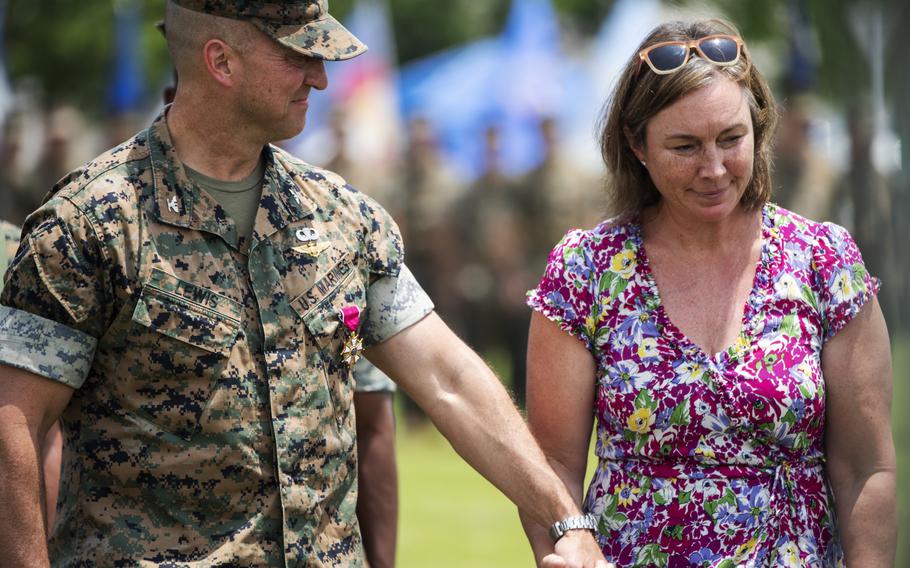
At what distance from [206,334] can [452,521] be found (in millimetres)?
6899

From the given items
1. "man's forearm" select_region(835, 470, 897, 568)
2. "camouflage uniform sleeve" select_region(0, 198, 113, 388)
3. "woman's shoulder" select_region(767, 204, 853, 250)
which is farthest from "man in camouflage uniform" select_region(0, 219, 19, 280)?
"man's forearm" select_region(835, 470, 897, 568)

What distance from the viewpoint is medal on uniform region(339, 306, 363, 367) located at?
13.3ft

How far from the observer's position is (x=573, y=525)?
4094 millimetres

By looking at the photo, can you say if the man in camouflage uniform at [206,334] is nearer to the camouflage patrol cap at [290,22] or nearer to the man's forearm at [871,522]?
the camouflage patrol cap at [290,22]

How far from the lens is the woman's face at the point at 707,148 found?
4027 mm

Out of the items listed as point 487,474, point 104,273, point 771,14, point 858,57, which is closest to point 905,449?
point 487,474

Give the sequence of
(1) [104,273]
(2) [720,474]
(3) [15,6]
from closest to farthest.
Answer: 1. (1) [104,273]
2. (2) [720,474]
3. (3) [15,6]

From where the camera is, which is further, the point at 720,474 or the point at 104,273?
the point at 720,474

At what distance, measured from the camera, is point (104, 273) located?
3689 mm

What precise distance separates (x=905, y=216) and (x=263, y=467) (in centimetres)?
270

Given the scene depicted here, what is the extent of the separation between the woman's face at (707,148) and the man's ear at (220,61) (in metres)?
1.16

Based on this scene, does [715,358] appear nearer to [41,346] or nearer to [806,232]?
[806,232]

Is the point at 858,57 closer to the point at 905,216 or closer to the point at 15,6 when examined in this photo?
the point at 905,216

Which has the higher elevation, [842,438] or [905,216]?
[905,216]
